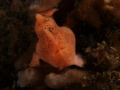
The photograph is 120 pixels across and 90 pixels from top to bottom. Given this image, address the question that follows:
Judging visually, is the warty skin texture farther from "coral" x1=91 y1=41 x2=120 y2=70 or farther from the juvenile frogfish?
"coral" x1=91 y1=41 x2=120 y2=70

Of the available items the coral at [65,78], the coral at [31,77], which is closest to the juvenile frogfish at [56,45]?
the coral at [65,78]

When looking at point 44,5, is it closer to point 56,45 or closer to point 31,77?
point 56,45

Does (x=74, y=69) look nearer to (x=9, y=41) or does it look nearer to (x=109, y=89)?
(x=109, y=89)

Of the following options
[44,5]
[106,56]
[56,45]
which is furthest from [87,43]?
[44,5]

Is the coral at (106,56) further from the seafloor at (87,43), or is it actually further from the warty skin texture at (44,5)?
the warty skin texture at (44,5)

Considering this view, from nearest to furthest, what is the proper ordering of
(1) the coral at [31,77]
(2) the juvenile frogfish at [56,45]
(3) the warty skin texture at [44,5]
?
(2) the juvenile frogfish at [56,45] < (1) the coral at [31,77] < (3) the warty skin texture at [44,5]

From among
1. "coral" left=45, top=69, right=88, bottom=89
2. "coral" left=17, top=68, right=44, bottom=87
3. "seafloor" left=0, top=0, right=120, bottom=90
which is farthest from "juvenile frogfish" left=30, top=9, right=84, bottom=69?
"coral" left=17, top=68, right=44, bottom=87

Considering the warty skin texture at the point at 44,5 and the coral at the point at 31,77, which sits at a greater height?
the warty skin texture at the point at 44,5
